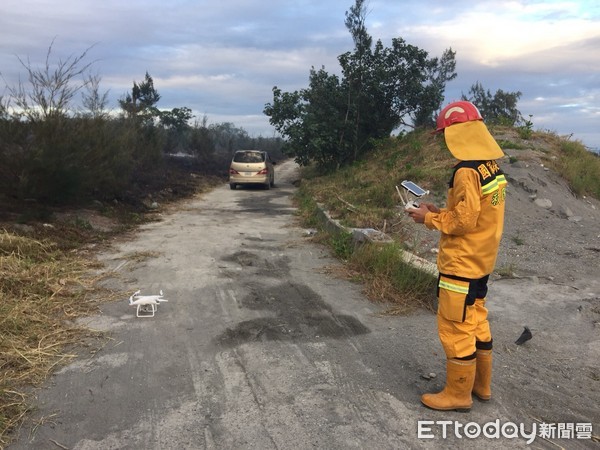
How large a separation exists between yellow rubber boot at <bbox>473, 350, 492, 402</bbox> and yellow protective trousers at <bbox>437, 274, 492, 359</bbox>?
0.62 feet

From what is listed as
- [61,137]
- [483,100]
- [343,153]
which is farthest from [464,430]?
[483,100]

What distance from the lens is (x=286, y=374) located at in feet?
11.5

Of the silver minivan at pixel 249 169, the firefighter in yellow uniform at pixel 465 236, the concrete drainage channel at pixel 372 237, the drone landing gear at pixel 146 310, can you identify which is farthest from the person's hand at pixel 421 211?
the silver minivan at pixel 249 169

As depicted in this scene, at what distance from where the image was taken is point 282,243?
822 cm

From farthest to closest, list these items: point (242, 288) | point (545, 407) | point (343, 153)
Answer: point (343, 153) < point (242, 288) < point (545, 407)

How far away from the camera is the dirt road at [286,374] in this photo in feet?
9.16

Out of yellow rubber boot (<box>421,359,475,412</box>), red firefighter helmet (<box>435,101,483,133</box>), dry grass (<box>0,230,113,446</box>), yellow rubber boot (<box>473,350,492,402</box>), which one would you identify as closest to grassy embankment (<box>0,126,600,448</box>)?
dry grass (<box>0,230,113,446</box>)

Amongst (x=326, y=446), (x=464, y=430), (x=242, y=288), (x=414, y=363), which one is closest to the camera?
(x=326, y=446)

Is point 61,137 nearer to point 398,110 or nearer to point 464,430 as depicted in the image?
point 464,430

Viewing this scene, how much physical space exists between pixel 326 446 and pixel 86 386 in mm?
1768

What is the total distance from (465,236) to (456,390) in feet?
3.32

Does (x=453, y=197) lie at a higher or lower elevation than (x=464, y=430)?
higher

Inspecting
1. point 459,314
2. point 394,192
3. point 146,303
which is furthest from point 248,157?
point 459,314

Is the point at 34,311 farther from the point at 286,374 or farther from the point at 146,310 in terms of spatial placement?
the point at 286,374
